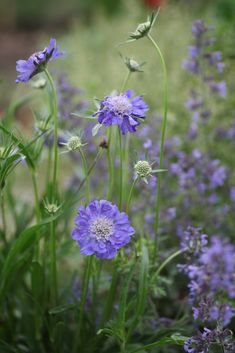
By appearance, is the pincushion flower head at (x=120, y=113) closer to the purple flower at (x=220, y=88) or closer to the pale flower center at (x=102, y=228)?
the pale flower center at (x=102, y=228)

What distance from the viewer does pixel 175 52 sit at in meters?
2.60

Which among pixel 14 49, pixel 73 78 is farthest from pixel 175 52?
pixel 14 49

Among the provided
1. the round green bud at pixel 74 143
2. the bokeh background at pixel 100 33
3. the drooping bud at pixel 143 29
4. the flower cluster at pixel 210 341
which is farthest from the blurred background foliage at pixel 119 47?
the flower cluster at pixel 210 341

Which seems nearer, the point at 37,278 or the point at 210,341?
the point at 210,341

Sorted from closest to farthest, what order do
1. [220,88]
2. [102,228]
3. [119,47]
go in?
[102,228] < [220,88] < [119,47]

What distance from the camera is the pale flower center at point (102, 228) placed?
83 cm

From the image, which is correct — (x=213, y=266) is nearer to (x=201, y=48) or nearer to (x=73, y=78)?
(x=201, y=48)

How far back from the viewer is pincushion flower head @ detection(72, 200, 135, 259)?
2.71ft

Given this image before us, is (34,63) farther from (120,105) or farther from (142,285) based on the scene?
(142,285)

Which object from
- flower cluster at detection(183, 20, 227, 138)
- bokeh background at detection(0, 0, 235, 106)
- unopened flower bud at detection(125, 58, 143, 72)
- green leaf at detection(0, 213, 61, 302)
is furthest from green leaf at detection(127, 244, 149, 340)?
flower cluster at detection(183, 20, 227, 138)

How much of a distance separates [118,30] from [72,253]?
255 cm

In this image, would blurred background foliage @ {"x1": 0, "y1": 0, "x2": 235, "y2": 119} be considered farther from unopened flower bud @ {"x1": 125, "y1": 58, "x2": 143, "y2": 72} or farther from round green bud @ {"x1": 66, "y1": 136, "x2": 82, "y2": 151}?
round green bud @ {"x1": 66, "y1": 136, "x2": 82, "y2": 151}

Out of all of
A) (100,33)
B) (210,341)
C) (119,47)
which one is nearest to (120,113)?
(210,341)

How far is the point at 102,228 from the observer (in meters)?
0.83
